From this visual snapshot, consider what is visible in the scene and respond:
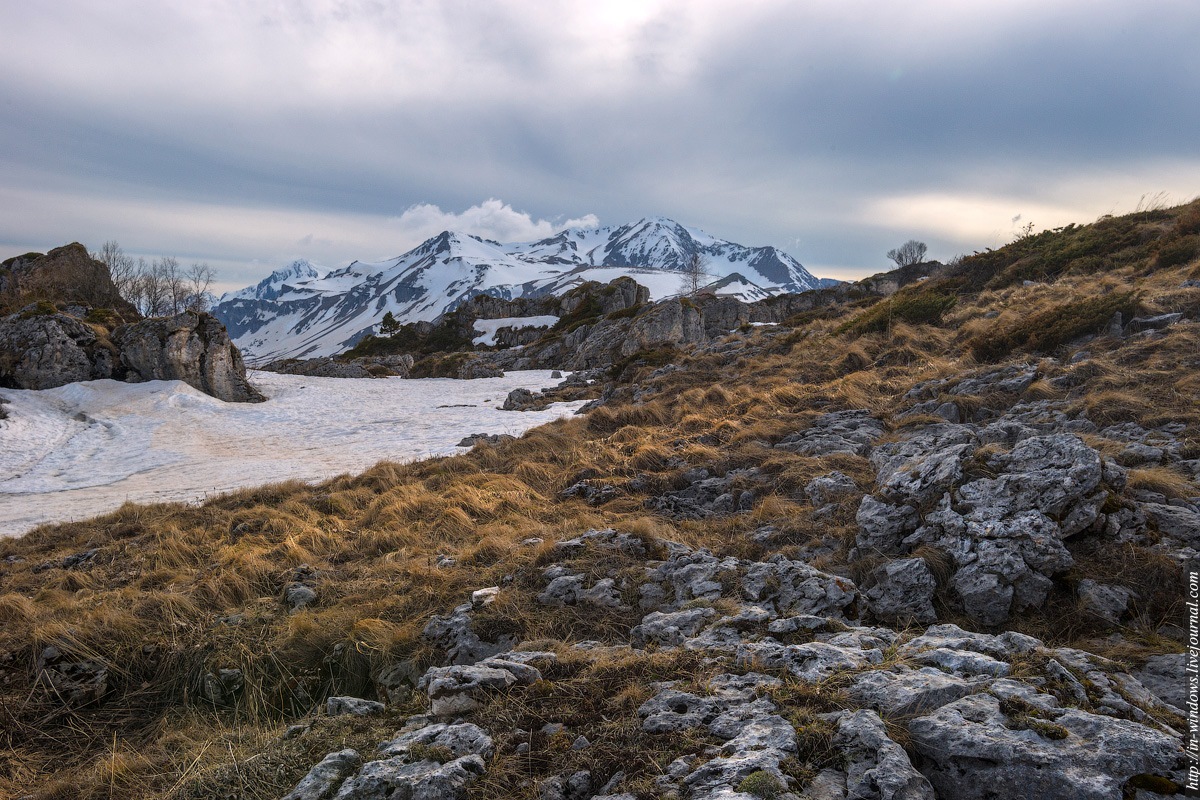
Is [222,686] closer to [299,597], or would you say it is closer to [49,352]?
[299,597]

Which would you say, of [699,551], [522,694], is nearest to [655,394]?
[699,551]

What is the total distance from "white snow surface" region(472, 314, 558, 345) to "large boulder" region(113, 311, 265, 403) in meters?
43.4

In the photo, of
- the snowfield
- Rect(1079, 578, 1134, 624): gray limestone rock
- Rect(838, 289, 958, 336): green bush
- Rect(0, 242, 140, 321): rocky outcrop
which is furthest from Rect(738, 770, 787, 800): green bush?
Rect(0, 242, 140, 321): rocky outcrop

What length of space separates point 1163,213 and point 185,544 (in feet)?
98.5

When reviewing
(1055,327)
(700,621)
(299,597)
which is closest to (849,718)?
(700,621)

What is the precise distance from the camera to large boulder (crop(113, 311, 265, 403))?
1019 inches

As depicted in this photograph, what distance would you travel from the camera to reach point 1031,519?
15.1 ft

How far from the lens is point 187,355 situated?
86.8 ft

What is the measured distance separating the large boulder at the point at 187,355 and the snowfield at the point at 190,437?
3.93 ft

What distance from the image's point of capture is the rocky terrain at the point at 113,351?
23.9 meters

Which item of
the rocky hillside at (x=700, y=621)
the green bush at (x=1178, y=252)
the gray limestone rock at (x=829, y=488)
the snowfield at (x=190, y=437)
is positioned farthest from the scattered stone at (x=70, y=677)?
the green bush at (x=1178, y=252)

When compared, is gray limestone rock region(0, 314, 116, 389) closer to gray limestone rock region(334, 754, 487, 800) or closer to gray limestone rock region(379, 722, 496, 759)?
gray limestone rock region(379, 722, 496, 759)

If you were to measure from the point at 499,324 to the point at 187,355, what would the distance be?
4913 centimetres

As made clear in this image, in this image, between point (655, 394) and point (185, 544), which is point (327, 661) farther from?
point (655, 394)
